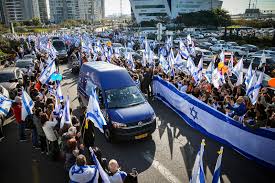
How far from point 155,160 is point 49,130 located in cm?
335

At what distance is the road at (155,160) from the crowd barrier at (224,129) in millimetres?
246

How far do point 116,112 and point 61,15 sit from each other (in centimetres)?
20141

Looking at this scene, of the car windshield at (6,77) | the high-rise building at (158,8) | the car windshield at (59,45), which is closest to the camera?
the car windshield at (6,77)

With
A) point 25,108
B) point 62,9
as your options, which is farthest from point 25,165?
point 62,9

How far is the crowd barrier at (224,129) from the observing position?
A: 7531mm

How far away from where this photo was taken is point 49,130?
7.75 m

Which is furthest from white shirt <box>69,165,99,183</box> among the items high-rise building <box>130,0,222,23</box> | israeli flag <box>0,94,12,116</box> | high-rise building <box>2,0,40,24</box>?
high-rise building <box>2,0,40,24</box>

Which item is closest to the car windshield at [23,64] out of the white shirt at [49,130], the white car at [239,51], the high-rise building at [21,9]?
the white shirt at [49,130]

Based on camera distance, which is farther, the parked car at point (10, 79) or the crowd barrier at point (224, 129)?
the parked car at point (10, 79)

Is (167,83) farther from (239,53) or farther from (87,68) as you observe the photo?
(239,53)

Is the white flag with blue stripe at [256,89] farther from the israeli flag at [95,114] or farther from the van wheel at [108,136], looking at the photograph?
the israeli flag at [95,114]

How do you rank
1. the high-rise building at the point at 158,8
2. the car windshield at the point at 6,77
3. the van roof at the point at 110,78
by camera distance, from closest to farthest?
1. the van roof at the point at 110,78
2. the car windshield at the point at 6,77
3. the high-rise building at the point at 158,8

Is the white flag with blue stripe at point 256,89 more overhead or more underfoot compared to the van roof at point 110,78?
more underfoot

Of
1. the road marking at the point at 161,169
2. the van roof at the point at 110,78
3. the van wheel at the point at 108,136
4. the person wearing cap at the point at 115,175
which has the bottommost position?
the road marking at the point at 161,169
